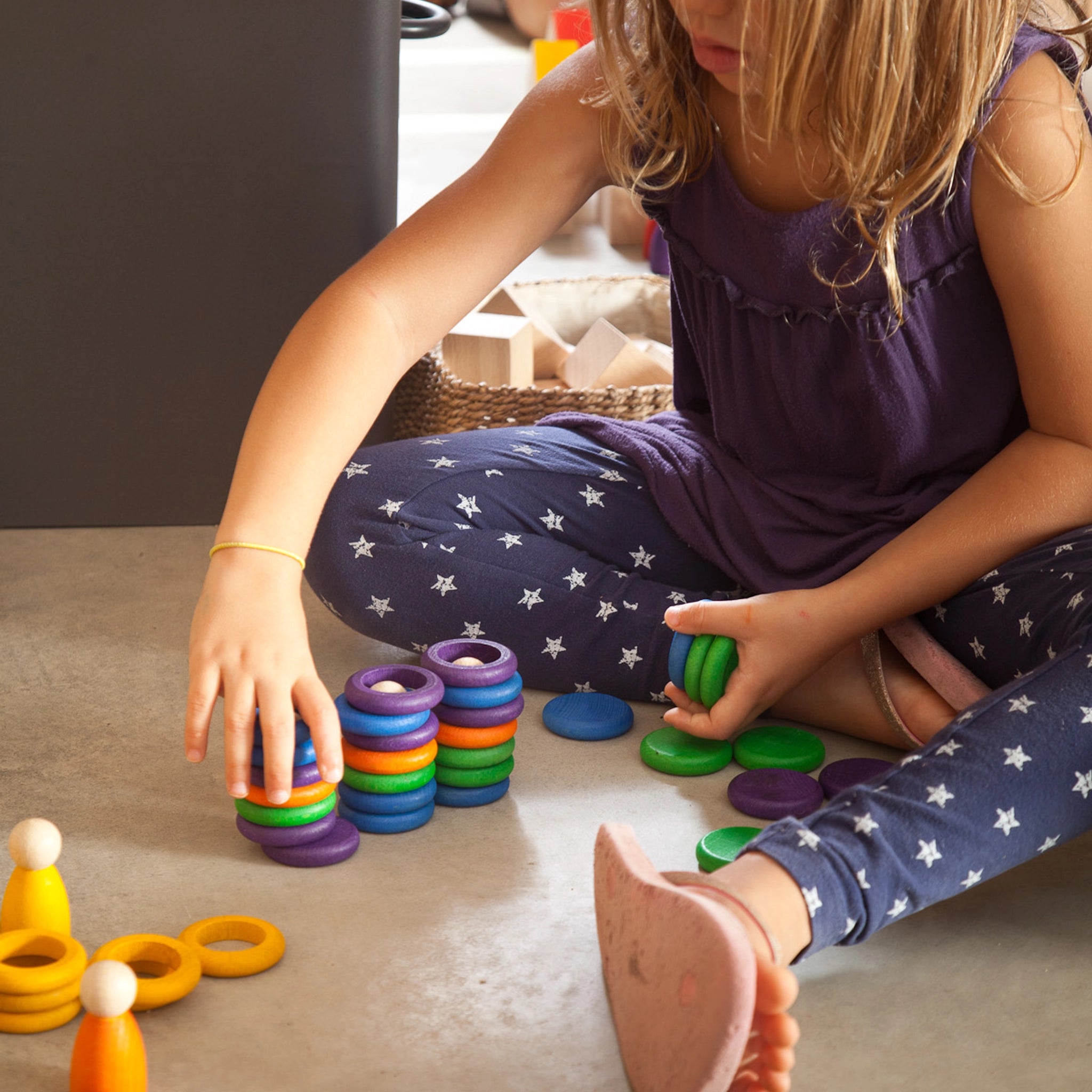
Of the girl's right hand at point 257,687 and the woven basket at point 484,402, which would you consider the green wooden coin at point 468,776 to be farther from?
the woven basket at point 484,402

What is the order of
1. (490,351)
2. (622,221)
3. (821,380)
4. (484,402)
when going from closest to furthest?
1. (821,380)
2. (484,402)
3. (490,351)
4. (622,221)

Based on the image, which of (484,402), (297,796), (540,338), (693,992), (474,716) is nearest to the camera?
(693,992)

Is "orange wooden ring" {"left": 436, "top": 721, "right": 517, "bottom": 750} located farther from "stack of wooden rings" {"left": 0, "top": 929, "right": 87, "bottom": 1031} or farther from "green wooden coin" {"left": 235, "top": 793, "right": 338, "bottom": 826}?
"stack of wooden rings" {"left": 0, "top": 929, "right": 87, "bottom": 1031}

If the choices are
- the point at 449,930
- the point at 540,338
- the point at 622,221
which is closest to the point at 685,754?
the point at 449,930

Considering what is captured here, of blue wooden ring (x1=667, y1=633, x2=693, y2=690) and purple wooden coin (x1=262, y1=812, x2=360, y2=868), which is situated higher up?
blue wooden ring (x1=667, y1=633, x2=693, y2=690)

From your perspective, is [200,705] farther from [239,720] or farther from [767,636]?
[767,636]

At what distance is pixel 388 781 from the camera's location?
0.97 meters

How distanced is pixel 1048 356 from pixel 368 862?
25.2 inches

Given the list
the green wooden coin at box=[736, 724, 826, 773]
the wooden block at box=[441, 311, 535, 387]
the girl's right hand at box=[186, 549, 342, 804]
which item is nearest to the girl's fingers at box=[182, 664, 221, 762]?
the girl's right hand at box=[186, 549, 342, 804]

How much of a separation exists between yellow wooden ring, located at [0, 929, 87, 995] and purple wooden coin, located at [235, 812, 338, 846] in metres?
0.15

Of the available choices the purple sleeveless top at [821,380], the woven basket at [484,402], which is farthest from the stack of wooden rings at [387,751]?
the woven basket at [484,402]

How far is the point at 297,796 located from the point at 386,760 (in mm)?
Answer: 77

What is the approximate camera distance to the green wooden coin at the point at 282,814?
92cm

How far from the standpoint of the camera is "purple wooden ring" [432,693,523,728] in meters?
1.02
